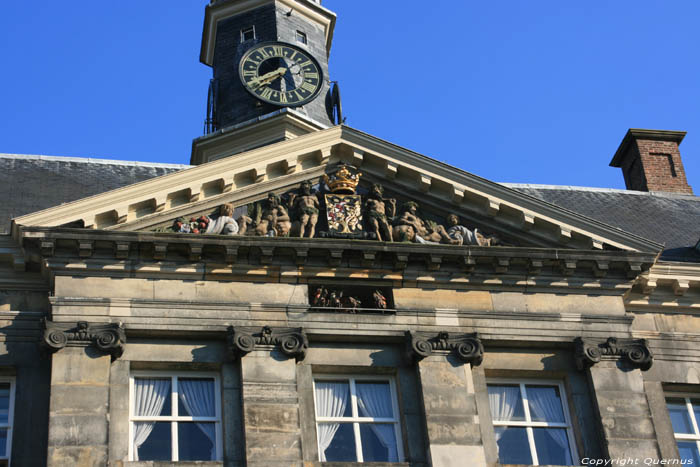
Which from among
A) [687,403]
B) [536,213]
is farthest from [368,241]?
[687,403]

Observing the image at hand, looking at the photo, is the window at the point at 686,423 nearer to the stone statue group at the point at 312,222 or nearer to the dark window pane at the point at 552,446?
the dark window pane at the point at 552,446

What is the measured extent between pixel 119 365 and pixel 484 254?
255 inches

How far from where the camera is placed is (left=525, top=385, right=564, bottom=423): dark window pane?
21141 mm

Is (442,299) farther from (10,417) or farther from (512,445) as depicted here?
(10,417)

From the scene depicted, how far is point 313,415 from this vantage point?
20.2m

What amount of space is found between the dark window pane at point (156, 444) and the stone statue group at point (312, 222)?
3.55 m

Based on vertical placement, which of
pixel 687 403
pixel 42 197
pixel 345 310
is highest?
→ pixel 42 197

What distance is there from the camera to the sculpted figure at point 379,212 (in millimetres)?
22328

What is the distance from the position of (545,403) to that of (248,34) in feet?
54.0

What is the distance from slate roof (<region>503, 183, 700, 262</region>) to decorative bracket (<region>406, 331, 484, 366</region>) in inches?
263

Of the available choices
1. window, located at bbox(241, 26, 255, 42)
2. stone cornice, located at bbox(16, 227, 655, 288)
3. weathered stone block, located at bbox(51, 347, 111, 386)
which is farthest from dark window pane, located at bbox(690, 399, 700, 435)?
window, located at bbox(241, 26, 255, 42)

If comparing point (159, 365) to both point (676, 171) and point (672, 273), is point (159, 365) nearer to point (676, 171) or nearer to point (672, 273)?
point (672, 273)

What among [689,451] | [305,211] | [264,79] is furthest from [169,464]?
[264,79]

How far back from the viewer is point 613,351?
2153 centimetres
